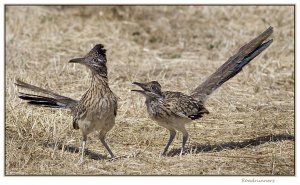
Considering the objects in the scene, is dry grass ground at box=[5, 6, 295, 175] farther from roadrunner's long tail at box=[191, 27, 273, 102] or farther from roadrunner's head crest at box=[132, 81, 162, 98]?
roadrunner's head crest at box=[132, 81, 162, 98]

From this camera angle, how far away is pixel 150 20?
14.4m

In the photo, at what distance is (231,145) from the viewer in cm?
820

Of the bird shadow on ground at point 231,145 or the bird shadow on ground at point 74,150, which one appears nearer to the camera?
the bird shadow on ground at point 74,150

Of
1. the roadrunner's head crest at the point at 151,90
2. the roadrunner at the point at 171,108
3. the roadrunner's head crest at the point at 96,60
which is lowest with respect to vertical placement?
the roadrunner at the point at 171,108

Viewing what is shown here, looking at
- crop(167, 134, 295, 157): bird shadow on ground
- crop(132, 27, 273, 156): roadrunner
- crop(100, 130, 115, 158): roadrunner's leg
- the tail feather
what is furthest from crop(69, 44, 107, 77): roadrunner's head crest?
A: crop(167, 134, 295, 157): bird shadow on ground

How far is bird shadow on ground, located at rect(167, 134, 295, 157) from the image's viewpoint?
7996 mm

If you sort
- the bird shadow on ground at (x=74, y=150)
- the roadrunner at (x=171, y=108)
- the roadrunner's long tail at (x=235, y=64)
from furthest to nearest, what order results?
the roadrunner's long tail at (x=235, y=64)
the bird shadow on ground at (x=74, y=150)
the roadrunner at (x=171, y=108)

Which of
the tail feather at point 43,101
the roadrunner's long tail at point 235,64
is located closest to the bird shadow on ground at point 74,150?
the tail feather at point 43,101

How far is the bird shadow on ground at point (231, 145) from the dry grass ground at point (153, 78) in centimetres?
1

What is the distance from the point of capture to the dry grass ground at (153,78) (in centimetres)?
750

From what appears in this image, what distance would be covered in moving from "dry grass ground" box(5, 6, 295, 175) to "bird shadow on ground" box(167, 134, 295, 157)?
0.01 metres

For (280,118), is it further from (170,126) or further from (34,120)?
(34,120)

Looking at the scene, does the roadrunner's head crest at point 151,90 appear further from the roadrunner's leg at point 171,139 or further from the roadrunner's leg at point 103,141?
the roadrunner's leg at point 103,141

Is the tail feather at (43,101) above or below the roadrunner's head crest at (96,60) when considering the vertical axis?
below
